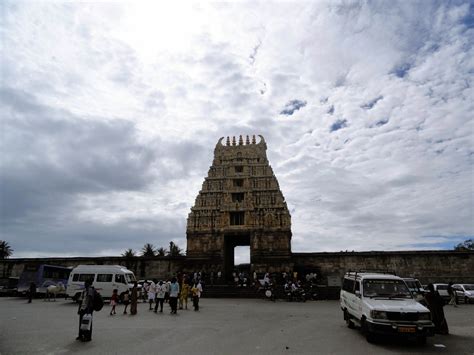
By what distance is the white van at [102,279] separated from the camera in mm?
21547

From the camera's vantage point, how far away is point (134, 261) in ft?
112

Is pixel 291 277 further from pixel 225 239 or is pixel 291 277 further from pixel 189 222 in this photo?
pixel 189 222

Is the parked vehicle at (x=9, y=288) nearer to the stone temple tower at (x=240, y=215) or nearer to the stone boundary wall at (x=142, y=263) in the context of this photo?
the stone boundary wall at (x=142, y=263)

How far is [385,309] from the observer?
363 inches

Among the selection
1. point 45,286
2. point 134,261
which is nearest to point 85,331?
point 45,286

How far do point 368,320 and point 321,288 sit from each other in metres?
17.4

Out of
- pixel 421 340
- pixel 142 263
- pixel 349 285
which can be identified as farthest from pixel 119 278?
pixel 421 340

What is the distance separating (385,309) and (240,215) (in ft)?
87.0

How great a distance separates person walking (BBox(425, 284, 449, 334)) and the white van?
16834 millimetres

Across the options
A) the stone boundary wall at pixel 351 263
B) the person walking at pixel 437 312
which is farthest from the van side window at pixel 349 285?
the stone boundary wall at pixel 351 263

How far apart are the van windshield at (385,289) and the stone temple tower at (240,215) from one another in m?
21.9

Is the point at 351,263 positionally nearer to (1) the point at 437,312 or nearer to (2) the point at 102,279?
(1) the point at 437,312

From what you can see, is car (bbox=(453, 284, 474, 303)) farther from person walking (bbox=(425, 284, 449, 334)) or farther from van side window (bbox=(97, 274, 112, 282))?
van side window (bbox=(97, 274, 112, 282))

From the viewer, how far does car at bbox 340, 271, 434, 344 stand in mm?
9000
